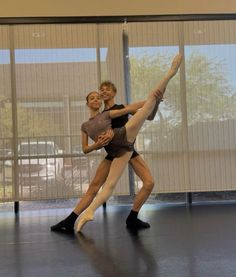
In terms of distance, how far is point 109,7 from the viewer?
4.54 metres

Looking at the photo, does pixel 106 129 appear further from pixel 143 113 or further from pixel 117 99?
pixel 117 99

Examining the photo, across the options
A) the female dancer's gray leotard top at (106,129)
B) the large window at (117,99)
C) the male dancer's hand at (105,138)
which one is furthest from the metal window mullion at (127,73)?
the male dancer's hand at (105,138)

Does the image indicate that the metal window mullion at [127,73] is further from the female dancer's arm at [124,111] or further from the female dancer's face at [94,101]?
the female dancer's arm at [124,111]

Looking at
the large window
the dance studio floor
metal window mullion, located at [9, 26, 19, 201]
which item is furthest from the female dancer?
metal window mullion, located at [9, 26, 19, 201]

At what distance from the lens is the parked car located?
4391mm

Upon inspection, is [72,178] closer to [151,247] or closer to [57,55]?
[57,55]

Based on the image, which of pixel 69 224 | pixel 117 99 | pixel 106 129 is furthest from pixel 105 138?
pixel 117 99

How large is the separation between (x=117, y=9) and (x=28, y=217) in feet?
8.67

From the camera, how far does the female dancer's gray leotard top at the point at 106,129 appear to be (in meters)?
2.91

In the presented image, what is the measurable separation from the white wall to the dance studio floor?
2412 millimetres

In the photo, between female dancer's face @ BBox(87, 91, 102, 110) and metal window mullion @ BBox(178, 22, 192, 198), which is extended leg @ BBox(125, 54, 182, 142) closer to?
female dancer's face @ BBox(87, 91, 102, 110)

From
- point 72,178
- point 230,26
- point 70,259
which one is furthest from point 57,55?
point 70,259

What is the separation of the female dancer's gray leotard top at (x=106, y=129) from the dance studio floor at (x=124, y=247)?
26.1 inches

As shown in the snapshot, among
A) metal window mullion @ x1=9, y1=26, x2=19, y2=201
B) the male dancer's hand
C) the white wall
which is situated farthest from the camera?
the white wall
